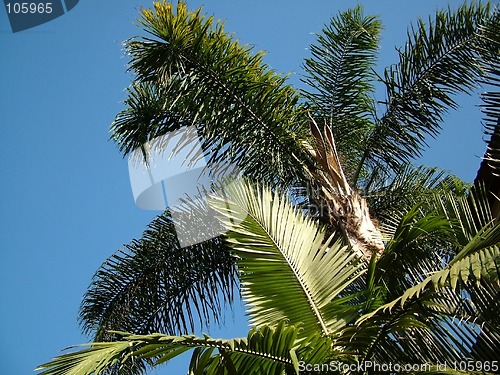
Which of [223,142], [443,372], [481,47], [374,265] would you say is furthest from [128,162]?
[443,372]

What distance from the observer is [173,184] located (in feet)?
29.0

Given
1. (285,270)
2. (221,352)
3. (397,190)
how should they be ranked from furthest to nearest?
(397,190) < (285,270) < (221,352)

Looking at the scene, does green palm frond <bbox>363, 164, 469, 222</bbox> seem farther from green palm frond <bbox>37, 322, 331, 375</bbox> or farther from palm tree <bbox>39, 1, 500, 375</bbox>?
green palm frond <bbox>37, 322, 331, 375</bbox>

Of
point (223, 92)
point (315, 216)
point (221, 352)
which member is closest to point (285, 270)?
point (221, 352)

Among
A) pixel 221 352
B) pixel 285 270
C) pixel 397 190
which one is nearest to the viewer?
pixel 221 352

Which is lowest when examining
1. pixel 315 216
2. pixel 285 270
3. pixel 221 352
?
pixel 221 352

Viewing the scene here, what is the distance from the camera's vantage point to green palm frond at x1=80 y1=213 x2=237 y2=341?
8.54m

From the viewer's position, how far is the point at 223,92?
8.22 meters

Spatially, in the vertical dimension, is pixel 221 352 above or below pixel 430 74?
below

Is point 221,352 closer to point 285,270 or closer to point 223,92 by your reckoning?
point 285,270

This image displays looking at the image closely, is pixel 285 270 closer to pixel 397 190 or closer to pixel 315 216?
pixel 315 216

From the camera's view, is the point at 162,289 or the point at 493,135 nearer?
the point at 493,135

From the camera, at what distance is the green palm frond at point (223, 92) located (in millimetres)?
7887

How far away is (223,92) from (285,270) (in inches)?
135
